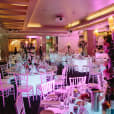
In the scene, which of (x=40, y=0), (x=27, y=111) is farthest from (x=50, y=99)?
(x=40, y=0)

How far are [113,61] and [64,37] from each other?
11541 mm

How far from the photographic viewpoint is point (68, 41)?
42.0 ft

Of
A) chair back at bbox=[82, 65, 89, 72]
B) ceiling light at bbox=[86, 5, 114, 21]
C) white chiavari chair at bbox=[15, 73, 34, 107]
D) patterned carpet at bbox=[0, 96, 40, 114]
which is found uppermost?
ceiling light at bbox=[86, 5, 114, 21]

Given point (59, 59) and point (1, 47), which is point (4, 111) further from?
point (1, 47)

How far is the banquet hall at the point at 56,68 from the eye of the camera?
5.79ft

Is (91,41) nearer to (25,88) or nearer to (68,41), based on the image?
(68,41)

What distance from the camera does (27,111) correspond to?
3311 millimetres

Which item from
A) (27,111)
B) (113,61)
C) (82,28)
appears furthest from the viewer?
(82,28)

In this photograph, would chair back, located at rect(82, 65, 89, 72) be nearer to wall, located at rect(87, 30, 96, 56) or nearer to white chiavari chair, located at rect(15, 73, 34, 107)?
wall, located at rect(87, 30, 96, 56)

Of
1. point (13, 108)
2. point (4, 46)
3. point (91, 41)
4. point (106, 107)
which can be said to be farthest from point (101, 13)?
point (4, 46)

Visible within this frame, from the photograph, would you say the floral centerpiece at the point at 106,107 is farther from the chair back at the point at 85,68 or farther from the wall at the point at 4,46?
the wall at the point at 4,46

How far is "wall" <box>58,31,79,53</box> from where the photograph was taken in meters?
12.5

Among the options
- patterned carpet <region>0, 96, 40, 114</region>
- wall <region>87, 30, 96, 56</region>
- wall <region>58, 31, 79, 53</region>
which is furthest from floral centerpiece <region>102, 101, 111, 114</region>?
wall <region>58, 31, 79, 53</region>

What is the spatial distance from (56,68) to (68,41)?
8017 mm
